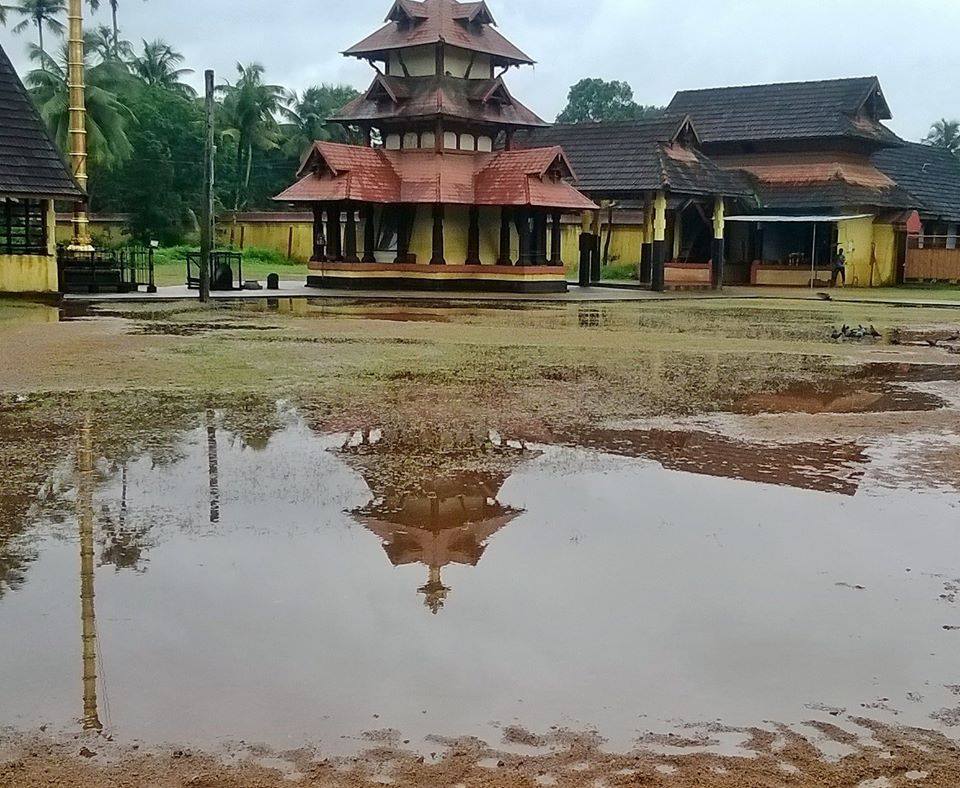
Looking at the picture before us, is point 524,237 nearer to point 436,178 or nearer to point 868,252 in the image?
point 436,178

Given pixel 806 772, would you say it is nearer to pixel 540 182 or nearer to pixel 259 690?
pixel 259 690

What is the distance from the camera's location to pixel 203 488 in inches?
292

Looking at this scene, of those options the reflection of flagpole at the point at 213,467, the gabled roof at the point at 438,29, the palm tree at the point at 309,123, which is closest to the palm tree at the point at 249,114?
the palm tree at the point at 309,123

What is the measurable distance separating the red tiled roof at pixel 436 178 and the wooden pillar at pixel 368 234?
2.87ft

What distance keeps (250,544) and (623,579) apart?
6.53ft

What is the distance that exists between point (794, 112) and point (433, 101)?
14291mm

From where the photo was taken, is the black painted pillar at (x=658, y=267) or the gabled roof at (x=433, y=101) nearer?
the gabled roof at (x=433, y=101)

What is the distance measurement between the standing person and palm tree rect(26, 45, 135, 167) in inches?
1041

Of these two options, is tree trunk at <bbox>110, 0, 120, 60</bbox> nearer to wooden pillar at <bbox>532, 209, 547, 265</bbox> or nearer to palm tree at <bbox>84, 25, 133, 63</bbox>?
palm tree at <bbox>84, 25, 133, 63</bbox>

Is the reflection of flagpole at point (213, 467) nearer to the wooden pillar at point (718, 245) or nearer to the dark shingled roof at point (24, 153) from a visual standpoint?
the dark shingled roof at point (24, 153)

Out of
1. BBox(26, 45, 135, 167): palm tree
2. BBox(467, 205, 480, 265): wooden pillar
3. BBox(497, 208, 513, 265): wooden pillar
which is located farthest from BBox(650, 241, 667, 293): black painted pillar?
BBox(26, 45, 135, 167): palm tree

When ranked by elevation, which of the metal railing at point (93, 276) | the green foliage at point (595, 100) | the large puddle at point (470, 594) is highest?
the green foliage at point (595, 100)

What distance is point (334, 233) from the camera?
33062mm

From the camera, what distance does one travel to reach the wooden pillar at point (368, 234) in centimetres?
3259
